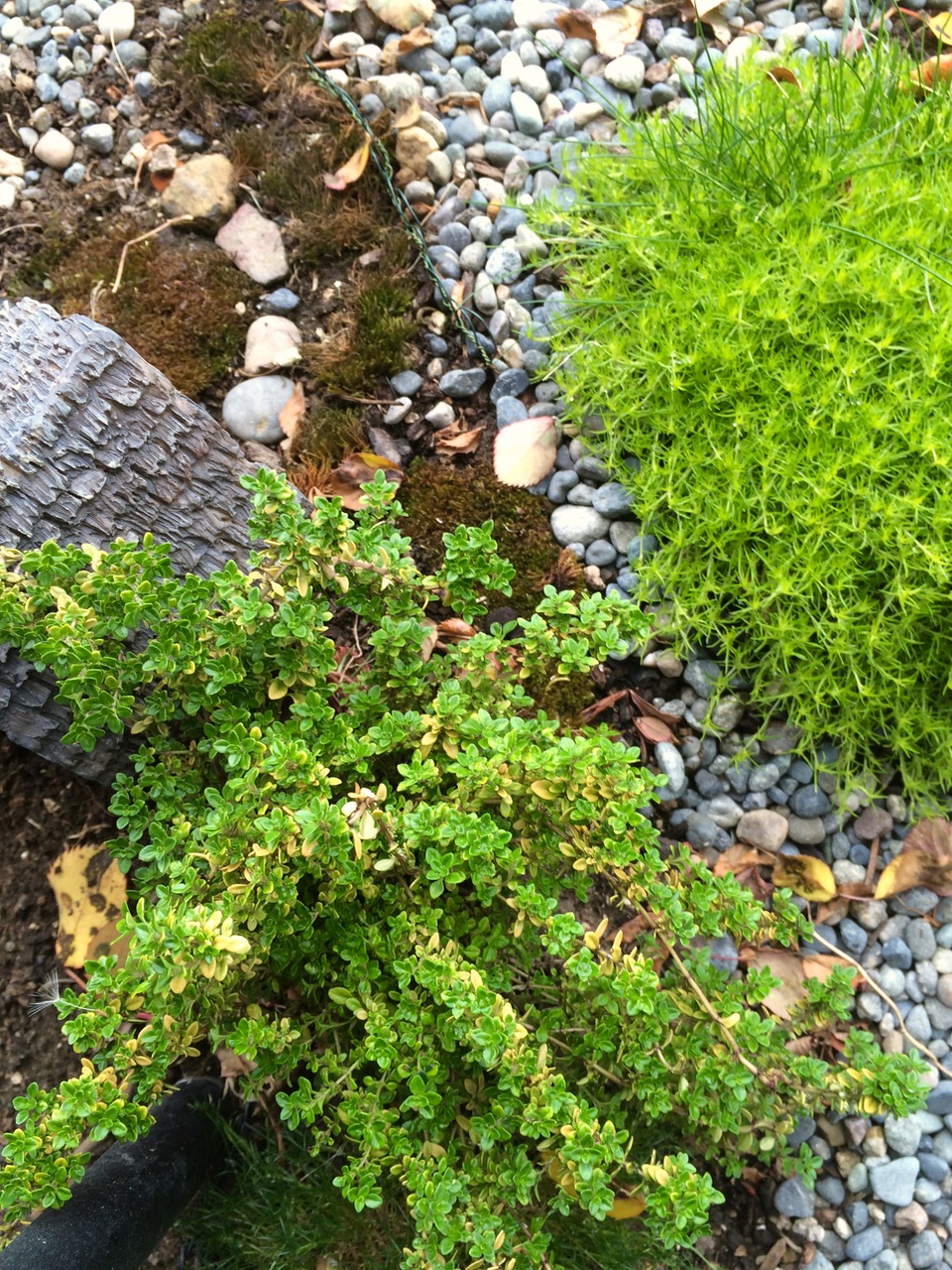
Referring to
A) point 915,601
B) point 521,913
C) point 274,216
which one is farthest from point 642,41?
point 521,913

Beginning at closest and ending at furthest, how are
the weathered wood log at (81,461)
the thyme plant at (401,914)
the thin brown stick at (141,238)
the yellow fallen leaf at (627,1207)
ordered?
1. the thyme plant at (401,914)
2. the weathered wood log at (81,461)
3. the yellow fallen leaf at (627,1207)
4. the thin brown stick at (141,238)

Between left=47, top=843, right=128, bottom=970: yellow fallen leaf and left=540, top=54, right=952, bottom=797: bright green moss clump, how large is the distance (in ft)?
5.20

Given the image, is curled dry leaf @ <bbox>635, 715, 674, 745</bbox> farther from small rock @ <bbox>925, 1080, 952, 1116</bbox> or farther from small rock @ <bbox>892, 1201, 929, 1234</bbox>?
small rock @ <bbox>892, 1201, 929, 1234</bbox>

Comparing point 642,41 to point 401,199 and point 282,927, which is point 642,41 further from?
point 282,927

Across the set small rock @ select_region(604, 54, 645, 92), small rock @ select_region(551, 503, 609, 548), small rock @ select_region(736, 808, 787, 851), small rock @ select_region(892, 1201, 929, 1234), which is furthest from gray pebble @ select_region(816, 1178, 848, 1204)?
small rock @ select_region(604, 54, 645, 92)

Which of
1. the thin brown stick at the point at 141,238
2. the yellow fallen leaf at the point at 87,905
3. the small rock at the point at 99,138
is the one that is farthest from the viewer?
the small rock at the point at 99,138

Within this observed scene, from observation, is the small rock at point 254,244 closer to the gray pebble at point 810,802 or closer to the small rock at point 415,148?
the small rock at point 415,148

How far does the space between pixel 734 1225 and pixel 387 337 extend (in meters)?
2.53

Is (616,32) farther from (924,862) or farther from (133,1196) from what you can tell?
(133,1196)

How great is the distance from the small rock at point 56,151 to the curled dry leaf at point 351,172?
35.7 inches

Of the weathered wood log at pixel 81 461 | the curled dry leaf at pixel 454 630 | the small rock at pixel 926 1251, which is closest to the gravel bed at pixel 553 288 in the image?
the small rock at pixel 926 1251

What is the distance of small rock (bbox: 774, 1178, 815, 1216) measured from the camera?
2.22m

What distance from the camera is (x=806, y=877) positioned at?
2.43 meters

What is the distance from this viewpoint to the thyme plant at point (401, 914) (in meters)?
1.54
